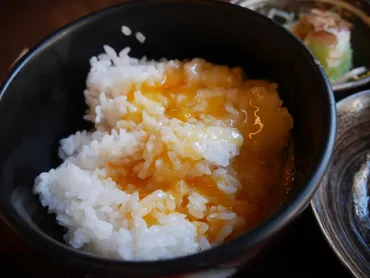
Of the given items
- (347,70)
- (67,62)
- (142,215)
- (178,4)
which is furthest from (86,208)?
(347,70)

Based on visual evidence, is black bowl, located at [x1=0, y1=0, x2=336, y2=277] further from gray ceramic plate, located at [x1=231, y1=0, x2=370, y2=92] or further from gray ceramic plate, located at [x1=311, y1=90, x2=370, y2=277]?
gray ceramic plate, located at [x1=231, y1=0, x2=370, y2=92]

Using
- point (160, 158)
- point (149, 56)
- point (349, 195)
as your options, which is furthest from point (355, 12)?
point (160, 158)

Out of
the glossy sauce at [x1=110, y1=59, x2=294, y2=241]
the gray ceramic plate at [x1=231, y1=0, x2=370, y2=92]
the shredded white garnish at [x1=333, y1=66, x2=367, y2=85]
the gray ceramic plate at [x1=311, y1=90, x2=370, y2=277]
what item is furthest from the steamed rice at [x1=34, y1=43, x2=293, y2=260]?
the gray ceramic plate at [x1=231, y1=0, x2=370, y2=92]

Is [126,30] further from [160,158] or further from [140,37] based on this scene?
[160,158]

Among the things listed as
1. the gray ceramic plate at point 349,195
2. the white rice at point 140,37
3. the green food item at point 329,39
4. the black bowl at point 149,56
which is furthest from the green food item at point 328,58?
the white rice at point 140,37

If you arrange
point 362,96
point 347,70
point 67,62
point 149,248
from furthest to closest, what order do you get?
1. point 347,70
2. point 362,96
3. point 67,62
4. point 149,248

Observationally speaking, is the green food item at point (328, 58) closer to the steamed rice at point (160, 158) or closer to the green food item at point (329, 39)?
the green food item at point (329, 39)

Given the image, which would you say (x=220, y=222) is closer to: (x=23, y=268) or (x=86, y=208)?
(x=86, y=208)
